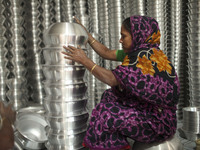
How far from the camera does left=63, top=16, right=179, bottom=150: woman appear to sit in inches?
60.6

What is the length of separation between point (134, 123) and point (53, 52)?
774 millimetres

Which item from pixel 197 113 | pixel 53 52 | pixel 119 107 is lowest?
pixel 197 113

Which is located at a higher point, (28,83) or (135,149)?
(28,83)

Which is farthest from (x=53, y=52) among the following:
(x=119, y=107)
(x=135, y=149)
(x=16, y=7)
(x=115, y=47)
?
(x=16, y=7)

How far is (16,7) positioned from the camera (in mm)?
3018

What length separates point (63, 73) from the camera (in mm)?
1648

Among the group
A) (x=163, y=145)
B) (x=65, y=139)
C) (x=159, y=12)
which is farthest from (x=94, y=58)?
(x=163, y=145)

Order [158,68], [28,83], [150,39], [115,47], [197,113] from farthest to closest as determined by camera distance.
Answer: [28,83], [115,47], [197,113], [150,39], [158,68]

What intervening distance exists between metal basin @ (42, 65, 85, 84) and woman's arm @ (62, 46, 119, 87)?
0.10 m

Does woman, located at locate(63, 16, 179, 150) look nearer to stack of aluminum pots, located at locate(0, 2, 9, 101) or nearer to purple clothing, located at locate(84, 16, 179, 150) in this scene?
purple clothing, located at locate(84, 16, 179, 150)

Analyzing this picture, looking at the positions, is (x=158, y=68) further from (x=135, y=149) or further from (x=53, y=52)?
(x=53, y=52)

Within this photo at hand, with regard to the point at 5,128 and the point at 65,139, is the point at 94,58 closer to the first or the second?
the point at 65,139

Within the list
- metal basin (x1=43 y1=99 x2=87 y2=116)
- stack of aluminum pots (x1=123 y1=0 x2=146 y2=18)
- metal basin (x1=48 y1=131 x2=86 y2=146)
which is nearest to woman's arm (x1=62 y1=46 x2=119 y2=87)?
metal basin (x1=43 y1=99 x2=87 y2=116)

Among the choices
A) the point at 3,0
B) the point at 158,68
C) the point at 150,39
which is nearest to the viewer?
the point at 158,68
